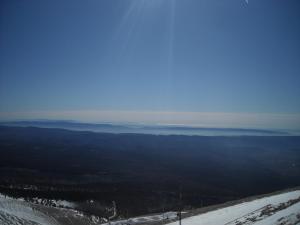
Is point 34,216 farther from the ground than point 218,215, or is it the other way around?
point 218,215

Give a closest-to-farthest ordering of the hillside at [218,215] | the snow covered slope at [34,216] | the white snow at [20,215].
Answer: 1. the hillside at [218,215]
2. the white snow at [20,215]
3. the snow covered slope at [34,216]

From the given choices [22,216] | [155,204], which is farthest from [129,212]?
[22,216]

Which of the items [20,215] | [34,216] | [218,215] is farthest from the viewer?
[34,216]

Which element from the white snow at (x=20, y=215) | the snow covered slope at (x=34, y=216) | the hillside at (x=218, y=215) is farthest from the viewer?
the snow covered slope at (x=34, y=216)

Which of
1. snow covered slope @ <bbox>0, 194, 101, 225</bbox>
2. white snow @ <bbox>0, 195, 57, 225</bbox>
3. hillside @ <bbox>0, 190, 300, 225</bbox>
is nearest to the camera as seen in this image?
hillside @ <bbox>0, 190, 300, 225</bbox>

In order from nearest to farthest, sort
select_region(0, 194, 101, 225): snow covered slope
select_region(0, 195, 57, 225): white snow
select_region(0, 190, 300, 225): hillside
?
select_region(0, 190, 300, 225): hillside, select_region(0, 195, 57, 225): white snow, select_region(0, 194, 101, 225): snow covered slope

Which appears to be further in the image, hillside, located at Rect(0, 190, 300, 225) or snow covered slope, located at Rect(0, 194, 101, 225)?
snow covered slope, located at Rect(0, 194, 101, 225)

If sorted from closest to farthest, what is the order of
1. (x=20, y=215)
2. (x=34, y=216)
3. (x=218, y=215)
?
(x=218, y=215), (x=20, y=215), (x=34, y=216)

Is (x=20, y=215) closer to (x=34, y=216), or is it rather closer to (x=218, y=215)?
(x=34, y=216)

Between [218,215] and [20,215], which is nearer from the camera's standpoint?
[218,215]

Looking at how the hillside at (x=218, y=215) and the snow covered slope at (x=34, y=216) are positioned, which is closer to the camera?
the hillside at (x=218, y=215)

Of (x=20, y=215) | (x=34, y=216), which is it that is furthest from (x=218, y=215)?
(x=34, y=216)

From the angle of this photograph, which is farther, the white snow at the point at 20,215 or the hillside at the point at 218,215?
the white snow at the point at 20,215
